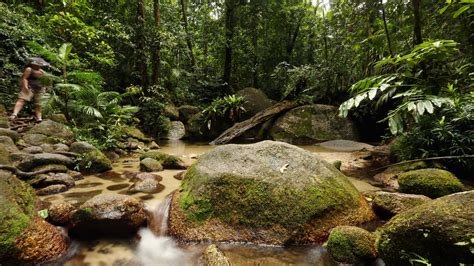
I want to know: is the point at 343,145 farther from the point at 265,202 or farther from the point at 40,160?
the point at 40,160

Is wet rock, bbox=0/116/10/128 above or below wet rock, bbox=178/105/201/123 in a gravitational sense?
below

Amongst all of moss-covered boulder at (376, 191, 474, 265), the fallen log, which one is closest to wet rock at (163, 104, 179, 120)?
the fallen log

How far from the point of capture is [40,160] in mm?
Result: 4801

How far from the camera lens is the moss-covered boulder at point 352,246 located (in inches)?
105

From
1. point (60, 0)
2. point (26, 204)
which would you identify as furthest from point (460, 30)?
point (60, 0)

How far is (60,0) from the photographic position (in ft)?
33.0

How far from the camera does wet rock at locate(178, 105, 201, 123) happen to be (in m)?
13.2

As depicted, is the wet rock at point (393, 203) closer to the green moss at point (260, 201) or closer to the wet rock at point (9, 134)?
the green moss at point (260, 201)

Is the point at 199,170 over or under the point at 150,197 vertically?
over

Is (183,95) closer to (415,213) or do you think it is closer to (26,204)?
(26,204)

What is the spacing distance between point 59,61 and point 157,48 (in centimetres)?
456

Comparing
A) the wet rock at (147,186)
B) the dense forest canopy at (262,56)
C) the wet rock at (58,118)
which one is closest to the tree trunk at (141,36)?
the dense forest canopy at (262,56)

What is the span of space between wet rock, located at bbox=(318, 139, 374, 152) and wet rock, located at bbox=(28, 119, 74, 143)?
8104mm

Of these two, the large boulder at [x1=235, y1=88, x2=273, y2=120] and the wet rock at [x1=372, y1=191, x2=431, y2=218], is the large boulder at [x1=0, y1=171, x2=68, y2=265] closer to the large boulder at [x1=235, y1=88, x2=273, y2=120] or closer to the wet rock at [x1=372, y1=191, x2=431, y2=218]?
the wet rock at [x1=372, y1=191, x2=431, y2=218]
